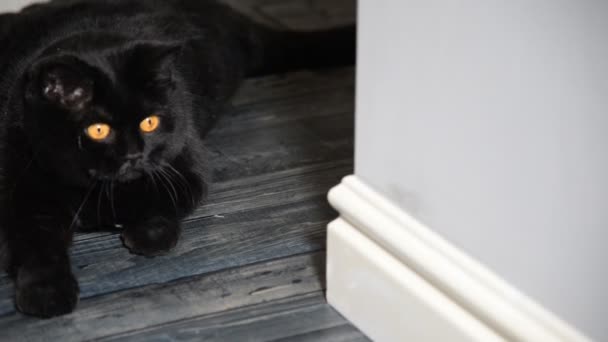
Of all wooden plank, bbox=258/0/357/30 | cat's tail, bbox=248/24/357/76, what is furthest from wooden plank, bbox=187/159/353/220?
wooden plank, bbox=258/0/357/30

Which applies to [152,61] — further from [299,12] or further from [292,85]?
[299,12]

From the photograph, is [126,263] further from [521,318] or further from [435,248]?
[521,318]

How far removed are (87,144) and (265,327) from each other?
0.40 m

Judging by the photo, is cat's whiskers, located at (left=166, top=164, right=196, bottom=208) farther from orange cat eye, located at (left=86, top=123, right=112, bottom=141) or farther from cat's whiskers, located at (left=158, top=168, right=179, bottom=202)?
orange cat eye, located at (left=86, top=123, right=112, bottom=141)

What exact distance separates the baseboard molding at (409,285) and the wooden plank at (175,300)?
0.10 meters

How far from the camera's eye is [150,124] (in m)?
1.29

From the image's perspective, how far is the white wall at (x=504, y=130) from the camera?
0.74m

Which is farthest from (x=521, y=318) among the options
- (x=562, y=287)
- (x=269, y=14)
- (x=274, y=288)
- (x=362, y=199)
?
(x=269, y=14)

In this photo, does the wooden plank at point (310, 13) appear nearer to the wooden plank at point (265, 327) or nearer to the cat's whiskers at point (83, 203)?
the cat's whiskers at point (83, 203)

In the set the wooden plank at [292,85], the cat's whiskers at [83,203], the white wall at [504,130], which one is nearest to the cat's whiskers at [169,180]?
the cat's whiskers at [83,203]

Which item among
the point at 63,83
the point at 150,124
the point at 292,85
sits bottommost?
the point at 292,85

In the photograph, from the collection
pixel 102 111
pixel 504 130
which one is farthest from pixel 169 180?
pixel 504 130

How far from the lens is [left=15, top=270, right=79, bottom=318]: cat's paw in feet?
3.79

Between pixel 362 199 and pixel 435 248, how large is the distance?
147 millimetres
